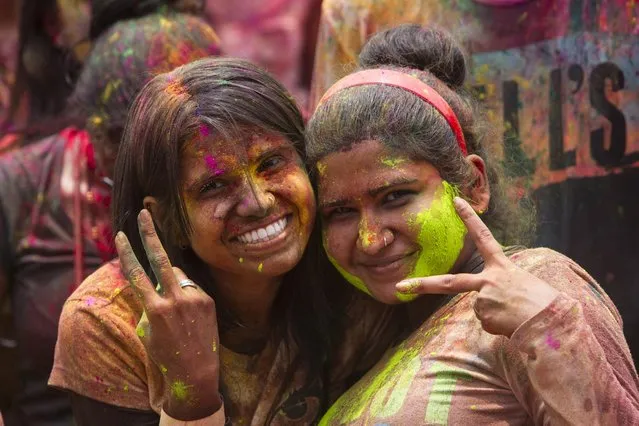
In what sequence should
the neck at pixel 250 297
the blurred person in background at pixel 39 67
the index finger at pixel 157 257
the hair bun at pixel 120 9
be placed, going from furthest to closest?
the blurred person in background at pixel 39 67, the hair bun at pixel 120 9, the neck at pixel 250 297, the index finger at pixel 157 257

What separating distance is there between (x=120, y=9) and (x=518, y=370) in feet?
7.04

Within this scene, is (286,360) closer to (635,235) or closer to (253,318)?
(253,318)

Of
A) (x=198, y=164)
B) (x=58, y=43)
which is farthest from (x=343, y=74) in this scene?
(x=58, y=43)

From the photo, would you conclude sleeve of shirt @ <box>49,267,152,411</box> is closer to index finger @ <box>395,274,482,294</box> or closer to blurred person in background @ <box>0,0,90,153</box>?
index finger @ <box>395,274,482,294</box>

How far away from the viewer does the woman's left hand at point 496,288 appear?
6.45ft

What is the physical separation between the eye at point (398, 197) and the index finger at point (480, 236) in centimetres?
24

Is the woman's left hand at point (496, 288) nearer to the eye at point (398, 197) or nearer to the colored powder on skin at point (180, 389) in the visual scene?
the eye at point (398, 197)

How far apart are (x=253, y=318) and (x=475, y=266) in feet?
2.08

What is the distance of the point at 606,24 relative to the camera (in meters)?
2.99

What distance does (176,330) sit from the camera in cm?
223

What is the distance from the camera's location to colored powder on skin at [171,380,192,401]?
7.43ft

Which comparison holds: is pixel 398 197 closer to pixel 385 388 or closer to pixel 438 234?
pixel 438 234

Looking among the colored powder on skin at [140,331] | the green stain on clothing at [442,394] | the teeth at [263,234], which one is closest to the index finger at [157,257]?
the colored powder on skin at [140,331]

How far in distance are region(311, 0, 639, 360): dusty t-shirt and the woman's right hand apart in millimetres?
1054
